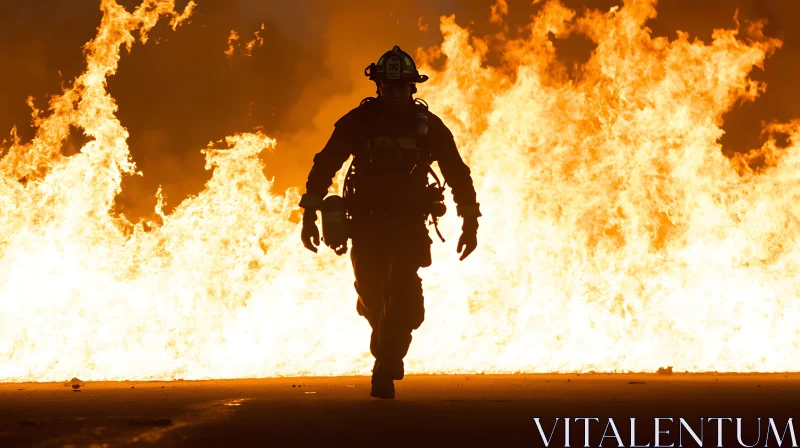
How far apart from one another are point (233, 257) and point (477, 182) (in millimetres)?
3979

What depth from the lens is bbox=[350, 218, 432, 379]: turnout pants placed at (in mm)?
9742

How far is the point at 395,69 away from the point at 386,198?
4.00ft

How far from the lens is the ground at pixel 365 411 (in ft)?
20.1

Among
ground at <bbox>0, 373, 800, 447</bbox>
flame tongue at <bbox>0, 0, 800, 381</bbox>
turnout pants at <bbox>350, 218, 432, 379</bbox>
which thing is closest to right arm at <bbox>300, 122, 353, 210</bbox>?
turnout pants at <bbox>350, 218, 432, 379</bbox>

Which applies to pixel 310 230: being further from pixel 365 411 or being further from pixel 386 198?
pixel 365 411

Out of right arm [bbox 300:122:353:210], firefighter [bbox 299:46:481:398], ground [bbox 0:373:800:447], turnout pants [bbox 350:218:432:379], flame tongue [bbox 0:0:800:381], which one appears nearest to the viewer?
ground [bbox 0:373:800:447]

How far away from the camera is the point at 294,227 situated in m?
17.0

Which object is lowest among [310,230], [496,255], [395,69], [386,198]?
[310,230]

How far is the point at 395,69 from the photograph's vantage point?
10195 millimetres

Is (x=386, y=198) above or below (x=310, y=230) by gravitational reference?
above

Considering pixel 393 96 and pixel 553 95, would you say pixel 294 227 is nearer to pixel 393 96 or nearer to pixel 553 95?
pixel 553 95

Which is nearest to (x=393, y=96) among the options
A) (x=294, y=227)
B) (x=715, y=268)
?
(x=294, y=227)

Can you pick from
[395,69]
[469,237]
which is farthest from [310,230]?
[395,69]

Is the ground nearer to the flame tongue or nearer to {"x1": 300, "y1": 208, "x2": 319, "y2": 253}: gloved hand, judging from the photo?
{"x1": 300, "y1": 208, "x2": 319, "y2": 253}: gloved hand
